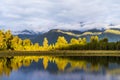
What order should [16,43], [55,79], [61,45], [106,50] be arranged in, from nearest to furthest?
[55,79]
[16,43]
[106,50]
[61,45]

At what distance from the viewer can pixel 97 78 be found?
4975cm

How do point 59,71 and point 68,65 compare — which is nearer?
point 59,71

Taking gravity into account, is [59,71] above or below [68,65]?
above

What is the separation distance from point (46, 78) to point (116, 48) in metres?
133

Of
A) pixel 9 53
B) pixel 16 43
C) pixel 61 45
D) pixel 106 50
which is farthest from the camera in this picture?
pixel 61 45

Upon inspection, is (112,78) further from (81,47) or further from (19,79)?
(81,47)

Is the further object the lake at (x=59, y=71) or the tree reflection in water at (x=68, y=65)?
the tree reflection in water at (x=68, y=65)

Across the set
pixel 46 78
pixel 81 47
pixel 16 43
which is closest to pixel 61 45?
pixel 81 47

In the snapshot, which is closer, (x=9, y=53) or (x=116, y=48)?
(x=9, y=53)

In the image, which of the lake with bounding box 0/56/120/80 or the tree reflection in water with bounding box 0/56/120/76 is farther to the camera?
the tree reflection in water with bounding box 0/56/120/76

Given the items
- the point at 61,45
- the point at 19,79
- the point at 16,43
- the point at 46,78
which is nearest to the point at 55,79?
the point at 46,78

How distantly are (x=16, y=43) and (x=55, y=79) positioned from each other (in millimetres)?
110543

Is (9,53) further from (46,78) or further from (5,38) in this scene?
(46,78)

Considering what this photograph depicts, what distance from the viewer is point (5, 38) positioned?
143750 mm
